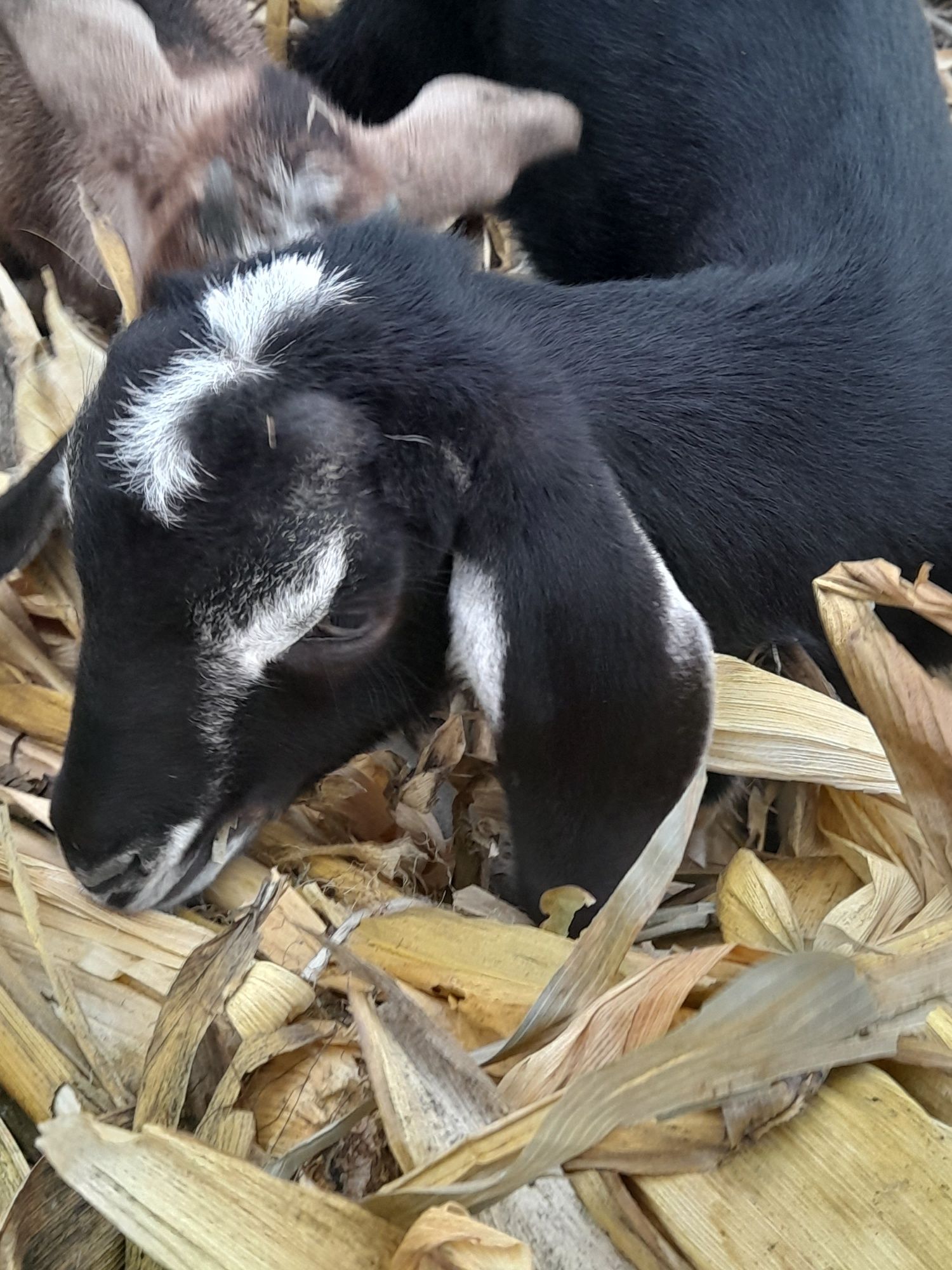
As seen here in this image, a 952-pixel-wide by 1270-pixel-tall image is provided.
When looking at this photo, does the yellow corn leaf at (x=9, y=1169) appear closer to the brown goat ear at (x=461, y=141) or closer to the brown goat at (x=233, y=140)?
the brown goat at (x=233, y=140)

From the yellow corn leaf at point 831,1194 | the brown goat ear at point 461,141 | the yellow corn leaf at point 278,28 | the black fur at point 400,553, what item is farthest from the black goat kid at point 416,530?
the yellow corn leaf at point 278,28

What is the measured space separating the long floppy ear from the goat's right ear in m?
0.58

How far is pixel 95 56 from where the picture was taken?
193 cm

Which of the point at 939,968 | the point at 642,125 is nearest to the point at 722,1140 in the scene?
the point at 939,968

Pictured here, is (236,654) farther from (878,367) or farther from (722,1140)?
(878,367)

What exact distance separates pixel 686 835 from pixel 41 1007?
650mm

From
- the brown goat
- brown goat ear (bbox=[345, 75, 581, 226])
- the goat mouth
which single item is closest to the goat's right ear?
the brown goat

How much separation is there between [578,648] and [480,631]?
103mm

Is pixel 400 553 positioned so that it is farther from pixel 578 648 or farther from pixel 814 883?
pixel 814 883

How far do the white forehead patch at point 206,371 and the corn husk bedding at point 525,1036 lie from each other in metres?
0.41

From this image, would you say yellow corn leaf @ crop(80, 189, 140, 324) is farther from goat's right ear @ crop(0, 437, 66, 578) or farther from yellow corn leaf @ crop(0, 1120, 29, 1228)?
yellow corn leaf @ crop(0, 1120, 29, 1228)

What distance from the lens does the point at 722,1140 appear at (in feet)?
3.25

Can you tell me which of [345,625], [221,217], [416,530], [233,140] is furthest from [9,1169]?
[233,140]

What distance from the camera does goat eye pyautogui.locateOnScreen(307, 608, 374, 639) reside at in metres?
1.19
